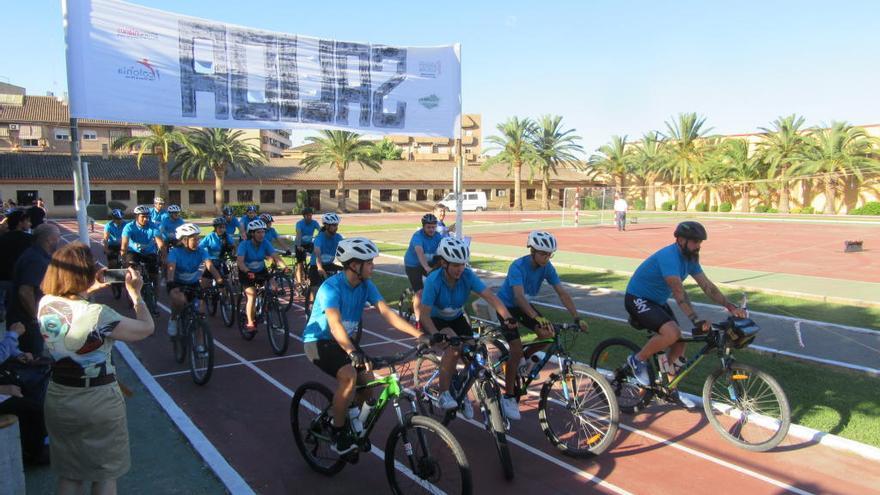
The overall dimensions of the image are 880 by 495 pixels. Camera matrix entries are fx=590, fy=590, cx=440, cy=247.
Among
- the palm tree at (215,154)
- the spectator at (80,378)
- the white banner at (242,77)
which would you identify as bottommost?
the spectator at (80,378)

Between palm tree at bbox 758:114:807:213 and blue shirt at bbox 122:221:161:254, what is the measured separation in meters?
57.4

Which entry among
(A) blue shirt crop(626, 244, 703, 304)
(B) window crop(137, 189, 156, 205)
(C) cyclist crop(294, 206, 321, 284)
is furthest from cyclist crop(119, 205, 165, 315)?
(B) window crop(137, 189, 156, 205)

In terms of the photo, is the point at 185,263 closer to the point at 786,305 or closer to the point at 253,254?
the point at 253,254

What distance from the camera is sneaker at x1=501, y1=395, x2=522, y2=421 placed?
546cm

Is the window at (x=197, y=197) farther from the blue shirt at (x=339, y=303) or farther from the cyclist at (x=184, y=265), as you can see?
the blue shirt at (x=339, y=303)

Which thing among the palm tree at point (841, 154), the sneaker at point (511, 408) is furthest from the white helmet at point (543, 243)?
the palm tree at point (841, 154)

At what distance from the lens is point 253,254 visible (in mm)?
9219

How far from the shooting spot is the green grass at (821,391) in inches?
224

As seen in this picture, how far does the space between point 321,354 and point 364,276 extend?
26.9 inches

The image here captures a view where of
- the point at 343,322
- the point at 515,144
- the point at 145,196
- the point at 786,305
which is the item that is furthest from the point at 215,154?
the point at 343,322

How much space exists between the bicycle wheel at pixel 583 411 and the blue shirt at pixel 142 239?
9.00 metres

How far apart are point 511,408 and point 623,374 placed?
1236 mm

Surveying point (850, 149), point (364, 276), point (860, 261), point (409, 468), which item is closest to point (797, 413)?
point (409, 468)

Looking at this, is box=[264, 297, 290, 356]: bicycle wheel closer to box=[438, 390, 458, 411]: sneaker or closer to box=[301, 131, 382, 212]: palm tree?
box=[438, 390, 458, 411]: sneaker
